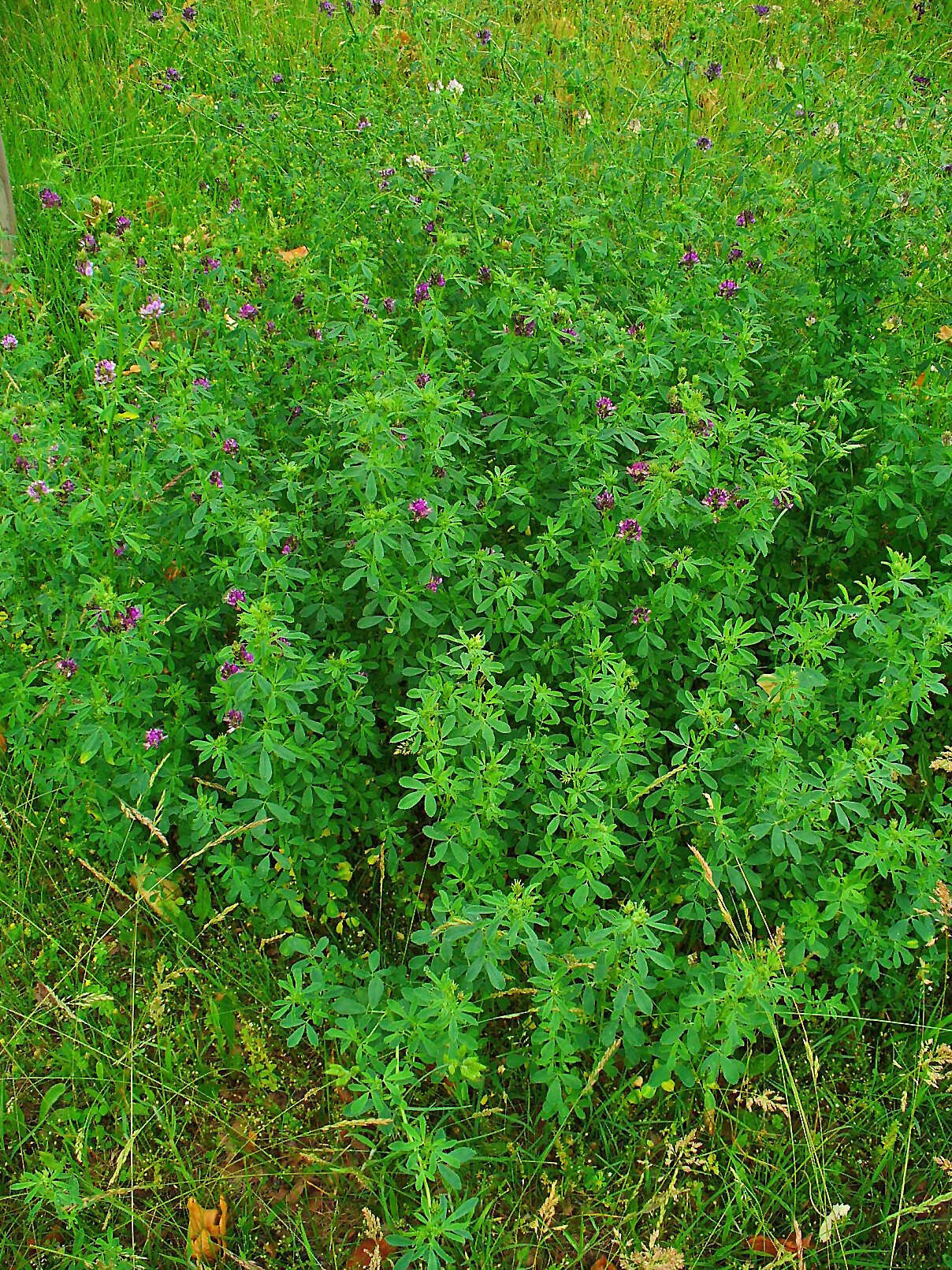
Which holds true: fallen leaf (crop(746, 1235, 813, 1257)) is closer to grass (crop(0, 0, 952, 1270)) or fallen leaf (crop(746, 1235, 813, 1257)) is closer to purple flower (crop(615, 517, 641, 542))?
grass (crop(0, 0, 952, 1270))

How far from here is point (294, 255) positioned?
4.25 meters

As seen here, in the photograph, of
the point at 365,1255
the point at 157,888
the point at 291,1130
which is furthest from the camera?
A: the point at 157,888

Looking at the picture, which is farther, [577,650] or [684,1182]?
[577,650]

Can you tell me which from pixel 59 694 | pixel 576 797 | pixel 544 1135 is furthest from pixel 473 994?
pixel 59 694

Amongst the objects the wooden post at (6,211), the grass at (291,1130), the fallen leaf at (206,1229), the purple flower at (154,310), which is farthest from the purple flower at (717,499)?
the wooden post at (6,211)

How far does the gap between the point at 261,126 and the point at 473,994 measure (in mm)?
2906

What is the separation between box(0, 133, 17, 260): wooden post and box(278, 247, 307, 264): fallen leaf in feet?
3.52

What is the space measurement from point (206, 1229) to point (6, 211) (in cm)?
388

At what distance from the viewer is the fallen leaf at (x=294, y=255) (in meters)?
3.80

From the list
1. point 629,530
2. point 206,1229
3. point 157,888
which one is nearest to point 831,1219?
point 206,1229

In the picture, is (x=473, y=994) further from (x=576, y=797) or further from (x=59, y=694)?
(x=59, y=694)

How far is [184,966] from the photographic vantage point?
2641 millimetres

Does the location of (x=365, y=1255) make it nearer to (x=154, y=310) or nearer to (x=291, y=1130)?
(x=291, y=1130)

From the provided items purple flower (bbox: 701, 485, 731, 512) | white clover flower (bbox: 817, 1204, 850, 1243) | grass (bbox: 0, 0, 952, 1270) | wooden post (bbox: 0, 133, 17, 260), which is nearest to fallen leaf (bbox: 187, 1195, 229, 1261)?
grass (bbox: 0, 0, 952, 1270)
